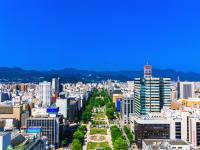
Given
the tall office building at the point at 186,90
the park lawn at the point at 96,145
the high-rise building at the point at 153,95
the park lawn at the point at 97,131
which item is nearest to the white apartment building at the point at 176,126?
the park lawn at the point at 96,145

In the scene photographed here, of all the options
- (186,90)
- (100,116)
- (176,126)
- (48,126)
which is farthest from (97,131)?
(186,90)

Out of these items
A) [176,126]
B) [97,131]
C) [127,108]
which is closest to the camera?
[176,126]

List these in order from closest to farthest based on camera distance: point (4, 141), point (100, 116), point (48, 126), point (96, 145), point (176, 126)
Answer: point (4, 141) < point (176, 126) < point (48, 126) < point (96, 145) < point (100, 116)

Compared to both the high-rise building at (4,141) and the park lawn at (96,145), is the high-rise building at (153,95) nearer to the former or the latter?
the park lawn at (96,145)

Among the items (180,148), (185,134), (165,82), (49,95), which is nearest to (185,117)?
(185,134)

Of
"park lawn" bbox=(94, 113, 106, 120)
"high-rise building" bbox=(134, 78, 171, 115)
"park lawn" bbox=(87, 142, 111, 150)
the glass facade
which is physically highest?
"high-rise building" bbox=(134, 78, 171, 115)

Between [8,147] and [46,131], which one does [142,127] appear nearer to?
[46,131]

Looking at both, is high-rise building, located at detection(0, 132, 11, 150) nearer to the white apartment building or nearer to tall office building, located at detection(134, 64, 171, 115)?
the white apartment building

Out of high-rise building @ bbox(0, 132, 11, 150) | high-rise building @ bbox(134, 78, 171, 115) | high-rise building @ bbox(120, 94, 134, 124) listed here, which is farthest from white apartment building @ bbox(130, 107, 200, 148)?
high-rise building @ bbox(0, 132, 11, 150)

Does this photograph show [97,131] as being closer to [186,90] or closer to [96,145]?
[96,145]
